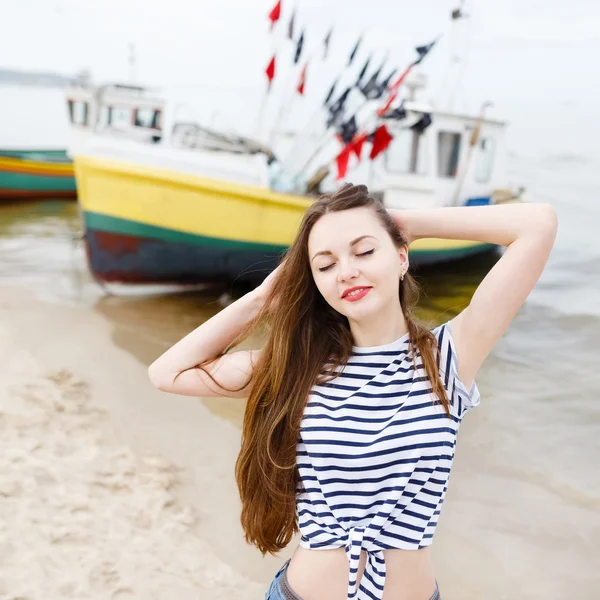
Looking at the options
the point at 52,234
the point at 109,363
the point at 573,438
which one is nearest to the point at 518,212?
the point at 573,438

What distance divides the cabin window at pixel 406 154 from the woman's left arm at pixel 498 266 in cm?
834

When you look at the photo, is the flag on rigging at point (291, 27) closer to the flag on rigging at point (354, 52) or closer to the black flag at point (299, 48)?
the black flag at point (299, 48)

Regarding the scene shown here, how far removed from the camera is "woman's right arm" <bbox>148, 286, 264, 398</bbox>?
157cm

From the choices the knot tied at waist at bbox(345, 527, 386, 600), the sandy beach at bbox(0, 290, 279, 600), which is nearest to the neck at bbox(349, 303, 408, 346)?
the knot tied at waist at bbox(345, 527, 386, 600)

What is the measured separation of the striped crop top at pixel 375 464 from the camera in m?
1.34

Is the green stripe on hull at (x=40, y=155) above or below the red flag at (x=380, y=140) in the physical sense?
below

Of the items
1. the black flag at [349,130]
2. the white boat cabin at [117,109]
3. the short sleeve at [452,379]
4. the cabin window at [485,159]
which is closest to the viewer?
the short sleeve at [452,379]

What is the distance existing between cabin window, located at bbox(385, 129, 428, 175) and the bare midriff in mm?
8672

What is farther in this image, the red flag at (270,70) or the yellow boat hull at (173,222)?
the red flag at (270,70)

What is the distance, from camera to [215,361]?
5.19 feet

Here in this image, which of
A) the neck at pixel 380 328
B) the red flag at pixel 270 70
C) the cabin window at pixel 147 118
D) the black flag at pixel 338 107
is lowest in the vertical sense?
the cabin window at pixel 147 118

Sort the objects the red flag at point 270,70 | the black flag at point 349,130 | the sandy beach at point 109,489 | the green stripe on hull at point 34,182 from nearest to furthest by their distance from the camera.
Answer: the sandy beach at point 109,489 → the black flag at point 349,130 → the red flag at point 270,70 → the green stripe on hull at point 34,182

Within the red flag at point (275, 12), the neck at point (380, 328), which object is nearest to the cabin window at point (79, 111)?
the red flag at point (275, 12)

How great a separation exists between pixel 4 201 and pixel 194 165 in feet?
37.2
